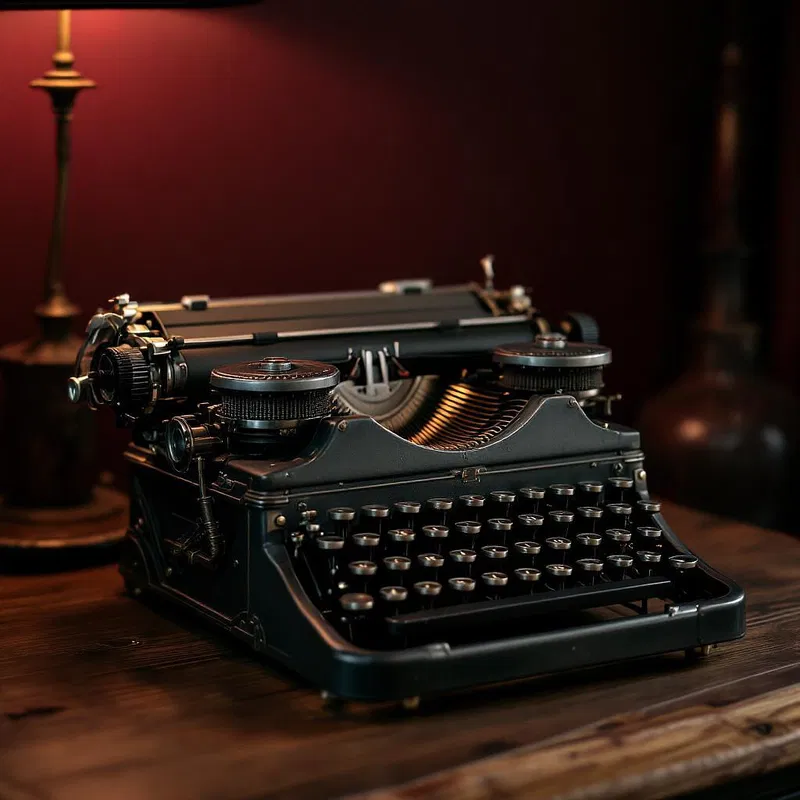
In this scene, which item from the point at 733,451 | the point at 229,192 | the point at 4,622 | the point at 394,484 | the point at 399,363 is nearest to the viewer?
the point at 394,484

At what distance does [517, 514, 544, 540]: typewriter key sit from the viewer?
1.82 m

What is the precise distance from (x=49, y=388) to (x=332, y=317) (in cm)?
47

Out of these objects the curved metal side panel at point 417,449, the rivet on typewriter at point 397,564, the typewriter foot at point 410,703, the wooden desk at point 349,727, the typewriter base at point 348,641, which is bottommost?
the wooden desk at point 349,727

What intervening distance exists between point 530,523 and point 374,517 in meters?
0.22

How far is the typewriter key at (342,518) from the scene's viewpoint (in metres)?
1.72

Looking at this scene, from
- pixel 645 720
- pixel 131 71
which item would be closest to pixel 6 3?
pixel 131 71

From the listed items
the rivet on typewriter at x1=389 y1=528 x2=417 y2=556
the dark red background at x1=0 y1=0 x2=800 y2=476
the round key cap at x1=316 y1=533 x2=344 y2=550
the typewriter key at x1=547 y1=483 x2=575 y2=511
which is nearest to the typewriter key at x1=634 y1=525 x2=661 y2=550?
the typewriter key at x1=547 y1=483 x2=575 y2=511

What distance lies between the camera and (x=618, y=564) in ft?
6.00

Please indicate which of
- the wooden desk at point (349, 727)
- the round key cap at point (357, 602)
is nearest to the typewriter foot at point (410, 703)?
the wooden desk at point (349, 727)

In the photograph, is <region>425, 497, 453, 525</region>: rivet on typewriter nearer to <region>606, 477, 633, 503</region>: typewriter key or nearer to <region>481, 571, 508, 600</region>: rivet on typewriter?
<region>481, 571, 508, 600</region>: rivet on typewriter

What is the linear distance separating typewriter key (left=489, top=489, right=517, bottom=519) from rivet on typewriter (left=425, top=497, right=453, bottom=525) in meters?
0.06

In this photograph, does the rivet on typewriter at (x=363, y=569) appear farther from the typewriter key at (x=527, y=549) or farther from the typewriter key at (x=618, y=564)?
the typewriter key at (x=618, y=564)

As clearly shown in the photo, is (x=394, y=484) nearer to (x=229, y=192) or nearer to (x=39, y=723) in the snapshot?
(x=39, y=723)

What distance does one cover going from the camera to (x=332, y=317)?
7.16 ft
